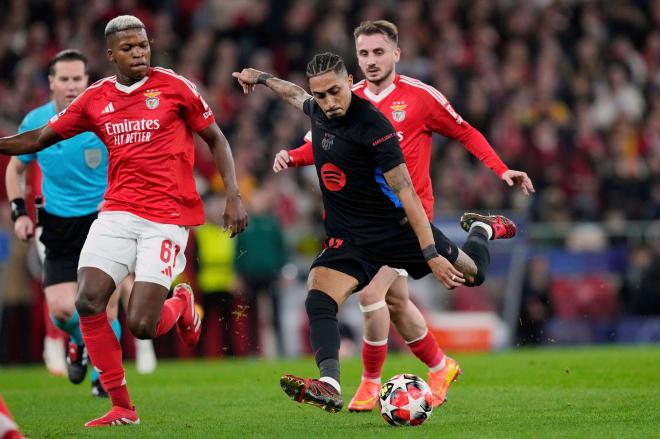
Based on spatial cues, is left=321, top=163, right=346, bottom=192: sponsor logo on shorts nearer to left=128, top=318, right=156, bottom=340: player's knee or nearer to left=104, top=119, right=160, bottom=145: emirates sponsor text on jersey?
left=104, top=119, right=160, bottom=145: emirates sponsor text on jersey

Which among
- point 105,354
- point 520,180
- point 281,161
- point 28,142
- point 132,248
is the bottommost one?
point 105,354

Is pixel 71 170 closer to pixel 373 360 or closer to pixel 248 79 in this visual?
pixel 248 79

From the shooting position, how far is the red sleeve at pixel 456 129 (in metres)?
8.74

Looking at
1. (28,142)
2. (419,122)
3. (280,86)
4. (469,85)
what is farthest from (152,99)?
(469,85)

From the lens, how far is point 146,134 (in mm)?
8078

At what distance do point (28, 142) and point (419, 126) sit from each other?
272cm

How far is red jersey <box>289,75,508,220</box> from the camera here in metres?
8.65

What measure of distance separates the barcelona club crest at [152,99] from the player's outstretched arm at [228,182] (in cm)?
39

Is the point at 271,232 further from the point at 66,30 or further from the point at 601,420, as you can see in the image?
the point at 601,420

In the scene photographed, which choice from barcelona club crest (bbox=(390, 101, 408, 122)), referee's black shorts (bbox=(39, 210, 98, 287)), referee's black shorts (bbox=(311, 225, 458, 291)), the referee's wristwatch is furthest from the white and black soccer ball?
the referee's wristwatch

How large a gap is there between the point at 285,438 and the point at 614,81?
15091 mm

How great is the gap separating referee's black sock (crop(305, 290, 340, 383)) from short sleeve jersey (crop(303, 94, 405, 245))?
1.54 feet

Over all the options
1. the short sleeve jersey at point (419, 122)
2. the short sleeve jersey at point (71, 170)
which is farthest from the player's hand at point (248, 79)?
the short sleeve jersey at point (71, 170)

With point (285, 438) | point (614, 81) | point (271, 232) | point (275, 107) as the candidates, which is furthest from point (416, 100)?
point (614, 81)
